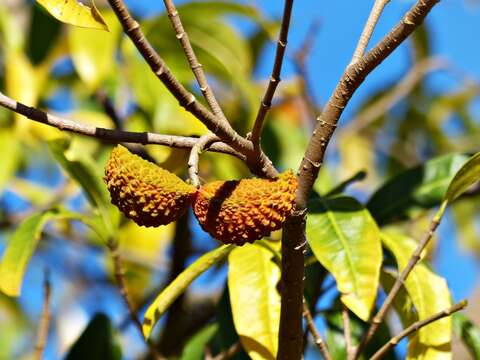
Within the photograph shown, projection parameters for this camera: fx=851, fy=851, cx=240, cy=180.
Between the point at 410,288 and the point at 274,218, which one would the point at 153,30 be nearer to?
the point at 410,288

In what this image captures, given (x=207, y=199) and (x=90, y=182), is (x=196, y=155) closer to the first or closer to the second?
(x=207, y=199)

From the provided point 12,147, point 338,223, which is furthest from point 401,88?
point 338,223

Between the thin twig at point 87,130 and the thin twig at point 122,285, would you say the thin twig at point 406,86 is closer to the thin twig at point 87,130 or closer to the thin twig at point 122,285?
the thin twig at point 122,285

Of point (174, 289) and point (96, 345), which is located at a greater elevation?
point (174, 289)

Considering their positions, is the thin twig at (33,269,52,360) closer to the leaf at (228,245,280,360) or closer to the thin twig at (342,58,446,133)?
the leaf at (228,245,280,360)

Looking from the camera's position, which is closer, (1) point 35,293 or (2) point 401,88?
(2) point 401,88

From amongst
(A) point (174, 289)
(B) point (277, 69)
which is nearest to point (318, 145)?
(B) point (277, 69)
